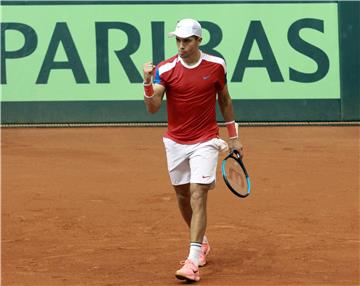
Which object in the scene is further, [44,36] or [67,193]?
[44,36]

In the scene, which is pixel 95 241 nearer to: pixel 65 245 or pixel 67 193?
pixel 65 245

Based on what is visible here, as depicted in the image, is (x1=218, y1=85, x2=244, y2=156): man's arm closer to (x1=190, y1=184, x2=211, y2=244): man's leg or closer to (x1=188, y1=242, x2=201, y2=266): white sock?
(x1=190, y1=184, x2=211, y2=244): man's leg

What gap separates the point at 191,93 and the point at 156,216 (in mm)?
2455

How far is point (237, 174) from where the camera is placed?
8125mm

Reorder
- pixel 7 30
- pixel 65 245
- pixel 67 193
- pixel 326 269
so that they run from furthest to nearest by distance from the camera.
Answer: pixel 7 30
pixel 67 193
pixel 65 245
pixel 326 269

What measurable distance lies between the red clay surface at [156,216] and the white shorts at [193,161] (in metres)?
0.73

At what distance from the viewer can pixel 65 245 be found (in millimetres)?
8586

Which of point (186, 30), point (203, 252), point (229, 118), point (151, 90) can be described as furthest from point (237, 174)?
point (186, 30)

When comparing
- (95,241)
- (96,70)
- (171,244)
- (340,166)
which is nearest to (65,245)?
(95,241)

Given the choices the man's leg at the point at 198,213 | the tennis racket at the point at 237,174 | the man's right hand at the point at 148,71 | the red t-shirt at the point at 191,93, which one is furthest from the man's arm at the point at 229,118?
the man's right hand at the point at 148,71

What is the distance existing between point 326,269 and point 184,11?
9593mm

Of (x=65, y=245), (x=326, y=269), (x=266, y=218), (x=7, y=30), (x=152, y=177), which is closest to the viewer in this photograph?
(x=326, y=269)

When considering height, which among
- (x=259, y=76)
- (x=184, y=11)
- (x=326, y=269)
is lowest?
(x=326, y=269)

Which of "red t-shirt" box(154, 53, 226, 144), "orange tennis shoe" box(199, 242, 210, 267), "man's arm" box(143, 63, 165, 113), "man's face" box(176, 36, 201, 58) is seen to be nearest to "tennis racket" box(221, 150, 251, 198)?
"red t-shirt" box(154, 53, 226, 144)
